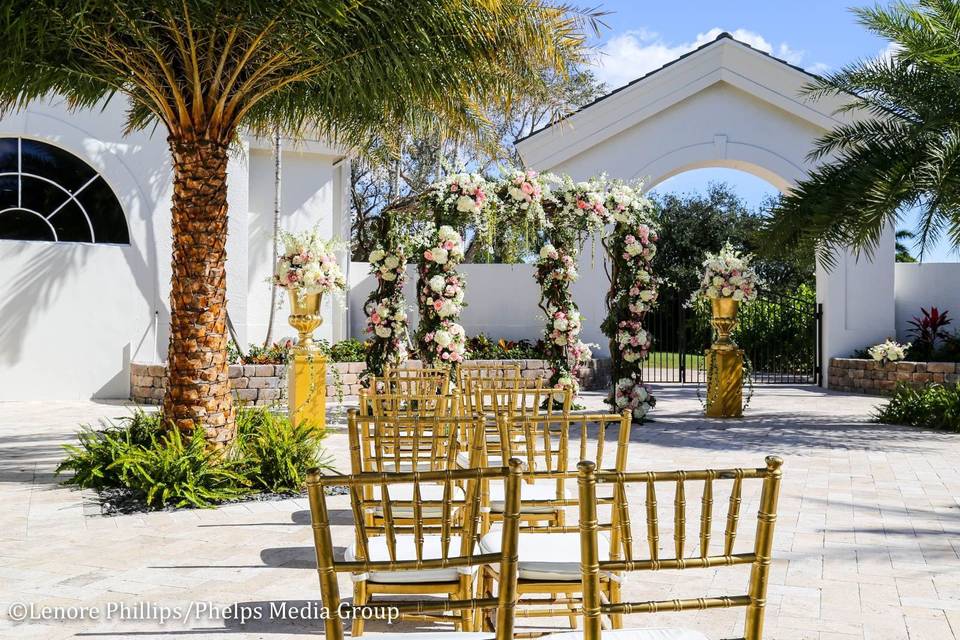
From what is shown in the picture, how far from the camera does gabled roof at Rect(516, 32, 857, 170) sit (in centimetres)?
1675

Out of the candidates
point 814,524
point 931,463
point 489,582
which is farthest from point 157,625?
point 931,463

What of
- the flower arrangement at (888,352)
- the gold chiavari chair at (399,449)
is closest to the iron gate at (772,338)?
the flower arrangement at (888,352)

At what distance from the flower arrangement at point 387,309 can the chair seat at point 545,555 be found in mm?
7135

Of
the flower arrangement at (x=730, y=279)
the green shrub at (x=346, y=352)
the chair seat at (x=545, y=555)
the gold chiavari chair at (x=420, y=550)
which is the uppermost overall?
the flower arrangement at (x=730, y=279)

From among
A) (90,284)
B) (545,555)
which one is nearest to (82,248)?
(90,284)

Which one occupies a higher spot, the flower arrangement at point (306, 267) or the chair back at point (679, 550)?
the flower arrangement at point (306, 267)

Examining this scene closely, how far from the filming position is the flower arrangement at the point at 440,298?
10.6 meters

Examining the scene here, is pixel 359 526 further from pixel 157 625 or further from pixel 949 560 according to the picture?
pixel 949 560

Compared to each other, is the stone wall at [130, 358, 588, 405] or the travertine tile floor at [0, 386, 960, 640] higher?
the stone wall at [130, 358, 588, 405]

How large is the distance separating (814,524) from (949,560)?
0.98 metres

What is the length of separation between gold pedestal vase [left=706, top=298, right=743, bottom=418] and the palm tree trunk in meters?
7.28

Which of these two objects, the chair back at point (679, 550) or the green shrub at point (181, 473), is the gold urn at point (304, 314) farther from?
the chair back at point (679, 550)

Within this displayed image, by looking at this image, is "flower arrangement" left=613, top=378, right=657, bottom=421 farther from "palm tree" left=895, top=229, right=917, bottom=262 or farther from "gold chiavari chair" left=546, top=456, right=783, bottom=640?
"palm tree" left=895, top=229, right=917, bottom=262

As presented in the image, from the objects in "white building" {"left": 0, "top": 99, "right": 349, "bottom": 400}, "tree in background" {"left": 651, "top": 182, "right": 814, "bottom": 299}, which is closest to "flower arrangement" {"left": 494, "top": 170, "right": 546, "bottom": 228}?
"white building" {"left": 0, "top": 99, "right": 349, "bottom": 400}
